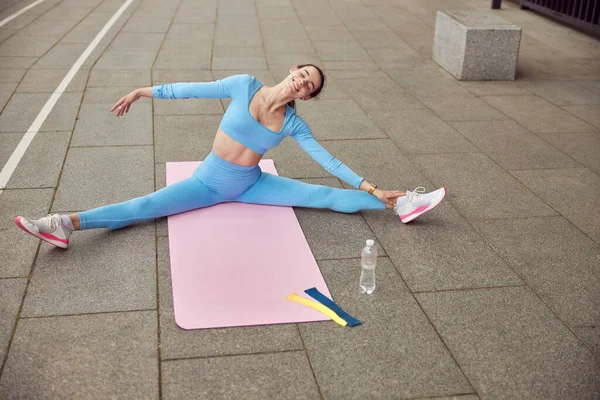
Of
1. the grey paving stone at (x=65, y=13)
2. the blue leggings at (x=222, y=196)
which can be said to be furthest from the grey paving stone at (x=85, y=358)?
the grey paving stone at (x=65, y=13)

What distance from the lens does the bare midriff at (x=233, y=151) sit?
15.6 feet

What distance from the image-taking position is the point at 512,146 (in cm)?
663

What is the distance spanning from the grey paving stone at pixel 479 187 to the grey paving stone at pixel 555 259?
180 millimetres

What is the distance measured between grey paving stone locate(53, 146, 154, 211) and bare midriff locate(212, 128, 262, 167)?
867 millimetres

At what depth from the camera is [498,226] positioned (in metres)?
4.97

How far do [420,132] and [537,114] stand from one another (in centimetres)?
160

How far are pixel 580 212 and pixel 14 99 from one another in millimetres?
5949

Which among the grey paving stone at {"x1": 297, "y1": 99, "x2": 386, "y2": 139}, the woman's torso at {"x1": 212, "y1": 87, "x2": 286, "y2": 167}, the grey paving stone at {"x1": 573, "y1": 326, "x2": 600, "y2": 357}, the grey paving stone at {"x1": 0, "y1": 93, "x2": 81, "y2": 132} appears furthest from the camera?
the grey paving stone at {"x1": 297, "y1": 99, "x2": 386, "y2": 139}

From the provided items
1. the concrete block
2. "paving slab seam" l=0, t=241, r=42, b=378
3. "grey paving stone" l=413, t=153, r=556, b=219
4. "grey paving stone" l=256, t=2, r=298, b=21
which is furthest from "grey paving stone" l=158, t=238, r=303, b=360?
"grey paving stone" l=256, t=2, r=298, b=21

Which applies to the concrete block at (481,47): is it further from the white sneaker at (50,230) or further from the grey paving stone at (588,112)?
the white sneaker at (50,230)

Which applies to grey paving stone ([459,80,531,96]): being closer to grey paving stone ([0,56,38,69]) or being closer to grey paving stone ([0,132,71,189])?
grey paving stone ([0,132,71,189])

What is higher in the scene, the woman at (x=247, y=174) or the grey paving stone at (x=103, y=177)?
the woman at (x=247, y=174)

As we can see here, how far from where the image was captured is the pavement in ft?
11.0

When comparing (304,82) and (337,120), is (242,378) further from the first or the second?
(337,120)
